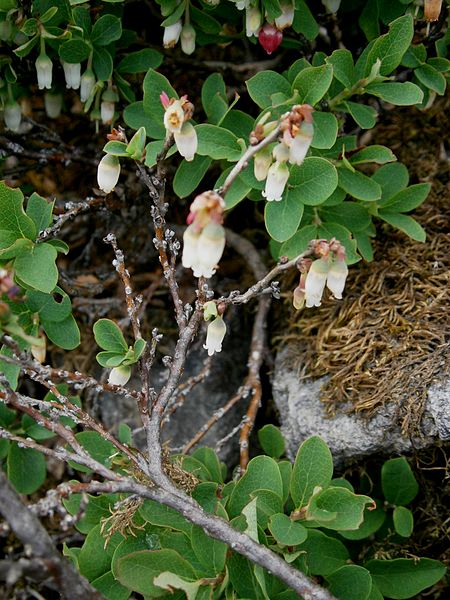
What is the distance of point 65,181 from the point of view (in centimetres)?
287

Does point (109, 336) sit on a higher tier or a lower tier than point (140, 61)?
lower

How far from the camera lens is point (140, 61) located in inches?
86.4

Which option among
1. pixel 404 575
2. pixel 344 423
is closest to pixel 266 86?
pixel 344 423

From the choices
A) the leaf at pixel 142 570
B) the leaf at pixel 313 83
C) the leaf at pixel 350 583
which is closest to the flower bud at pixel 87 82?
the leaf at pixel 313 83

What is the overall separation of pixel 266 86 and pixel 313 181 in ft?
1.01

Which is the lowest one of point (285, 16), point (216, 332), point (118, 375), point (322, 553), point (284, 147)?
point (322, 553)

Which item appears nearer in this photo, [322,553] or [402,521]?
[322,553]

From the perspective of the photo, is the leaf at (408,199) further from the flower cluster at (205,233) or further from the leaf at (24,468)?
the leaf at (24,468)

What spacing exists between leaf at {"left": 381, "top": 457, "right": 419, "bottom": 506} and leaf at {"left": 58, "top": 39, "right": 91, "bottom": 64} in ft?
4.85

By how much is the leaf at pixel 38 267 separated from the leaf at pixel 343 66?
0.89 meters

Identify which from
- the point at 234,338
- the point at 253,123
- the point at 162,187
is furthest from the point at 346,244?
the point at 234,338

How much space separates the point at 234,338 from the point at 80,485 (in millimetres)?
1265

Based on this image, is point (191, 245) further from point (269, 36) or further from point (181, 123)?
point (269, 36)

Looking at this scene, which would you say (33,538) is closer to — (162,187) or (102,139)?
(162,187)
